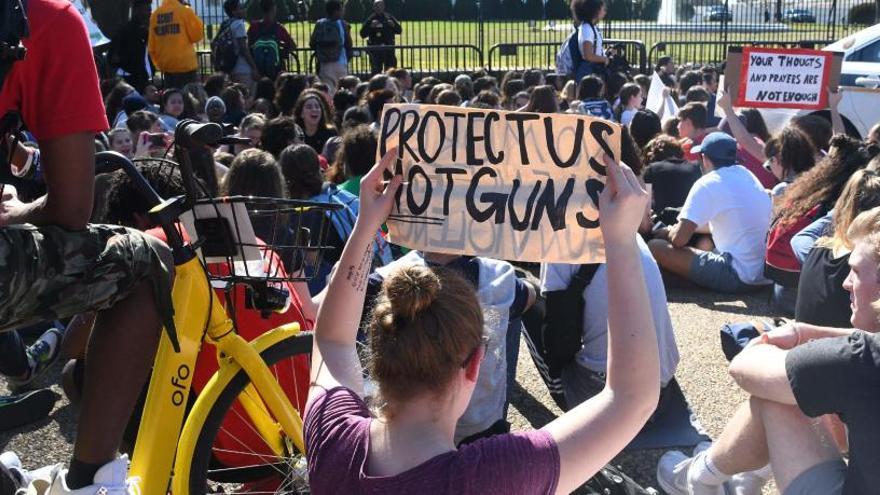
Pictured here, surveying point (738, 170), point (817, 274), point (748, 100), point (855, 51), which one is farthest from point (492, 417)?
point (855, 51)

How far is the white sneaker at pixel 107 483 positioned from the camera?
9.33 feet

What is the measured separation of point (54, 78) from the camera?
2.72 metres

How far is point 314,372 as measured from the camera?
2.37m

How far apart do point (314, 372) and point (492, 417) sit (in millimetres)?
1732

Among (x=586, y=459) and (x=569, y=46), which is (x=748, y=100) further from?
(x=586, y=459)

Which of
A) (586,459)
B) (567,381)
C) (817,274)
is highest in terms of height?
(586,459)

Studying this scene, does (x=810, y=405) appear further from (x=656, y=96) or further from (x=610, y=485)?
(x=656, y=96)

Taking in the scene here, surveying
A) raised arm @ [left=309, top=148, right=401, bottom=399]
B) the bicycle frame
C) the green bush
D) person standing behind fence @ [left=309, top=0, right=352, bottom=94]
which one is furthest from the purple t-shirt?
the green bush

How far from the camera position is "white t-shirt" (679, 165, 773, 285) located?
7008mm

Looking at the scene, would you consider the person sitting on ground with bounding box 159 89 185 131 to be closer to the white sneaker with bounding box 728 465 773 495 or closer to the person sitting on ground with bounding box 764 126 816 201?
the person sitting on ground with bounding box 764 126 816 201

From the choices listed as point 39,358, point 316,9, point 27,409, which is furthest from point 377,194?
point 316,9

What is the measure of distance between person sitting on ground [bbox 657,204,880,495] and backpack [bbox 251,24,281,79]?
1138cm

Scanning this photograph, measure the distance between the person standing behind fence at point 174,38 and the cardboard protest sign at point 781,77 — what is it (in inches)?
279

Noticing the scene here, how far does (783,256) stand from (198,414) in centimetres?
414
